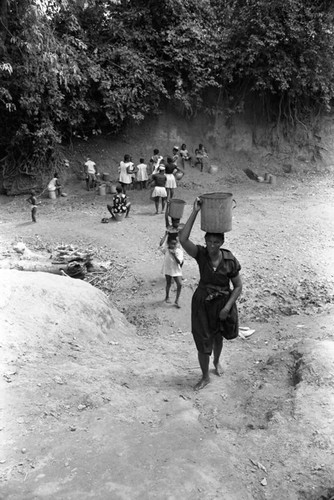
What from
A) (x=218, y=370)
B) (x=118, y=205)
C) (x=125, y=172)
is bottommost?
(x=218, y=370)

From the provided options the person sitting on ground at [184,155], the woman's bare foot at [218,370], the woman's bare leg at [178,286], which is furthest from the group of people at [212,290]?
the person sitting on ground at [184,155]

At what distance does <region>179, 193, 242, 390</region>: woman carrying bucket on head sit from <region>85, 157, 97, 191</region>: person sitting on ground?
10.1 m

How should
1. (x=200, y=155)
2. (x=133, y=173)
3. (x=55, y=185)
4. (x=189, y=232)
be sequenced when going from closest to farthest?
(x=189, y=232)
(x=133, y=173)
(x=55, y=185)
(x=200, y=155)

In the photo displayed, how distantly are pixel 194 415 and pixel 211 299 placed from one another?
952 millimetres

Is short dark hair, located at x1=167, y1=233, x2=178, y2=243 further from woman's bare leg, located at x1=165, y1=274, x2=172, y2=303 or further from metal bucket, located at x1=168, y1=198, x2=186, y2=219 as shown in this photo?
woman's bare leg, located at x1=165, y1=274, x2=172, y2=303

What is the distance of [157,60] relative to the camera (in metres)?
14.1

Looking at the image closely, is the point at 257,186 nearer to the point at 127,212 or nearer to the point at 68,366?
the point at 127,212

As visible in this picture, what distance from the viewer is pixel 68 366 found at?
409cm

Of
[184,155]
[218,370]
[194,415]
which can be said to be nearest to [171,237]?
[218,370]

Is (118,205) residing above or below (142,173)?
below

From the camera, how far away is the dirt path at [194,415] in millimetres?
2656

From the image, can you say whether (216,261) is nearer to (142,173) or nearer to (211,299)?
(211,299)

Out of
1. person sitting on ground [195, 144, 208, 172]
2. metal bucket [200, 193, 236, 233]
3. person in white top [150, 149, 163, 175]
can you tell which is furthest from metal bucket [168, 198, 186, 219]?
person sitting on ground [195, 144, 208, 172]

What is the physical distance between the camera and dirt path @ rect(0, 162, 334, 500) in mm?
2656
